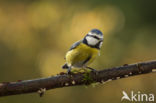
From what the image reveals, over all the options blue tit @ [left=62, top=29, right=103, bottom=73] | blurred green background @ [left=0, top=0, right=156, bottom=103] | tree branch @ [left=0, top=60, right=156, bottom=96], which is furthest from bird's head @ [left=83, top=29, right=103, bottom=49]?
blurred green background @ [left=0, top=0, right=156, bottom=103]

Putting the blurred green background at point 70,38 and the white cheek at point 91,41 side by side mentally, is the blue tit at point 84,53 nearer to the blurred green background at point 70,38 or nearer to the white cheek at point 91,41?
the white cheek at point 91,41

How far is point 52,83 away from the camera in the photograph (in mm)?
2143

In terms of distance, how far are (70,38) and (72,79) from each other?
4.29m

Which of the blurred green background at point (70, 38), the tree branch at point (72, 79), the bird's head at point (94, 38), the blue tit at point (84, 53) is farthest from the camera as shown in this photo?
the blurred green background at point (70, 38)

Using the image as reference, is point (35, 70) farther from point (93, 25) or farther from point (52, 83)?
point (52, 83)

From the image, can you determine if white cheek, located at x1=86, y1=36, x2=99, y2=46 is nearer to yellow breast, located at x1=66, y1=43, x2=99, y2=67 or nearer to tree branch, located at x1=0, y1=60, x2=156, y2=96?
yellow breast, located at x1=66, y1=43, x2=99, y2=67

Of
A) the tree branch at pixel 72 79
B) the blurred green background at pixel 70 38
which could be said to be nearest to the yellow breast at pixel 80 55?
the tree branch at pixel 72 79

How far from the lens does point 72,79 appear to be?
218cm

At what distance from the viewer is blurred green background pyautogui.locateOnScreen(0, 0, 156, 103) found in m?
6.04

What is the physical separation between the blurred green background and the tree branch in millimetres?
3565

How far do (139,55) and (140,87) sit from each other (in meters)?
0.69

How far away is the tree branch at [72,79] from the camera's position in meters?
2.11

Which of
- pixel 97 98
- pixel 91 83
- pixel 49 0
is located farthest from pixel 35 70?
pixel 91 83

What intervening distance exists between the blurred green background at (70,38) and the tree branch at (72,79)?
140 inches
